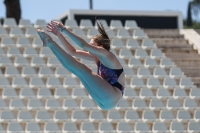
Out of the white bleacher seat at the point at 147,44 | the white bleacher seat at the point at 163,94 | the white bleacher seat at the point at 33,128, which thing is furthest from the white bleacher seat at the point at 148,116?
the white bleacher seat at the point at 33,128

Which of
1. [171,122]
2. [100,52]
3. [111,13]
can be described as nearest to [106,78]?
[100,52]

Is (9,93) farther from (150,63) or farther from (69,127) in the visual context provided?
(150,63)

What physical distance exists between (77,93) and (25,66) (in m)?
1.03

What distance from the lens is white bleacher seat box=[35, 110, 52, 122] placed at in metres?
9.85

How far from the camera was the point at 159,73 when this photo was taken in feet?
35.9

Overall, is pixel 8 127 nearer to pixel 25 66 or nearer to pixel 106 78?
pixel 25 66

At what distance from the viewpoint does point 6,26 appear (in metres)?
10.7

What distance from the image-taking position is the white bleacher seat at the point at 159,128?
33.6 feet

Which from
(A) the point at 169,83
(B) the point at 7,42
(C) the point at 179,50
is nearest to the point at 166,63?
(A) the point at 169,83

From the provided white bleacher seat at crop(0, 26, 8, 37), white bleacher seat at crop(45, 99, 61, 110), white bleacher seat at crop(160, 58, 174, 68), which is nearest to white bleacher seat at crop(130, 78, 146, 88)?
white bleacher seat at crop(160, 58, 174, 68)

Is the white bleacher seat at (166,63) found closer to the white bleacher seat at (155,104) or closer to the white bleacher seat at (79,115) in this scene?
the white bleacher seat at (155,104)

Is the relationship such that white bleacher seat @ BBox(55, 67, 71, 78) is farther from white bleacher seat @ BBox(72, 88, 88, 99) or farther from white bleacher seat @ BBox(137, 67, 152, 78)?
white bleacher seat @ BBox(137, 67, 152, 78)

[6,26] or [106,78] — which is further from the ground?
[106,78]

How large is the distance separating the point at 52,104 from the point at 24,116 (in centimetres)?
54
